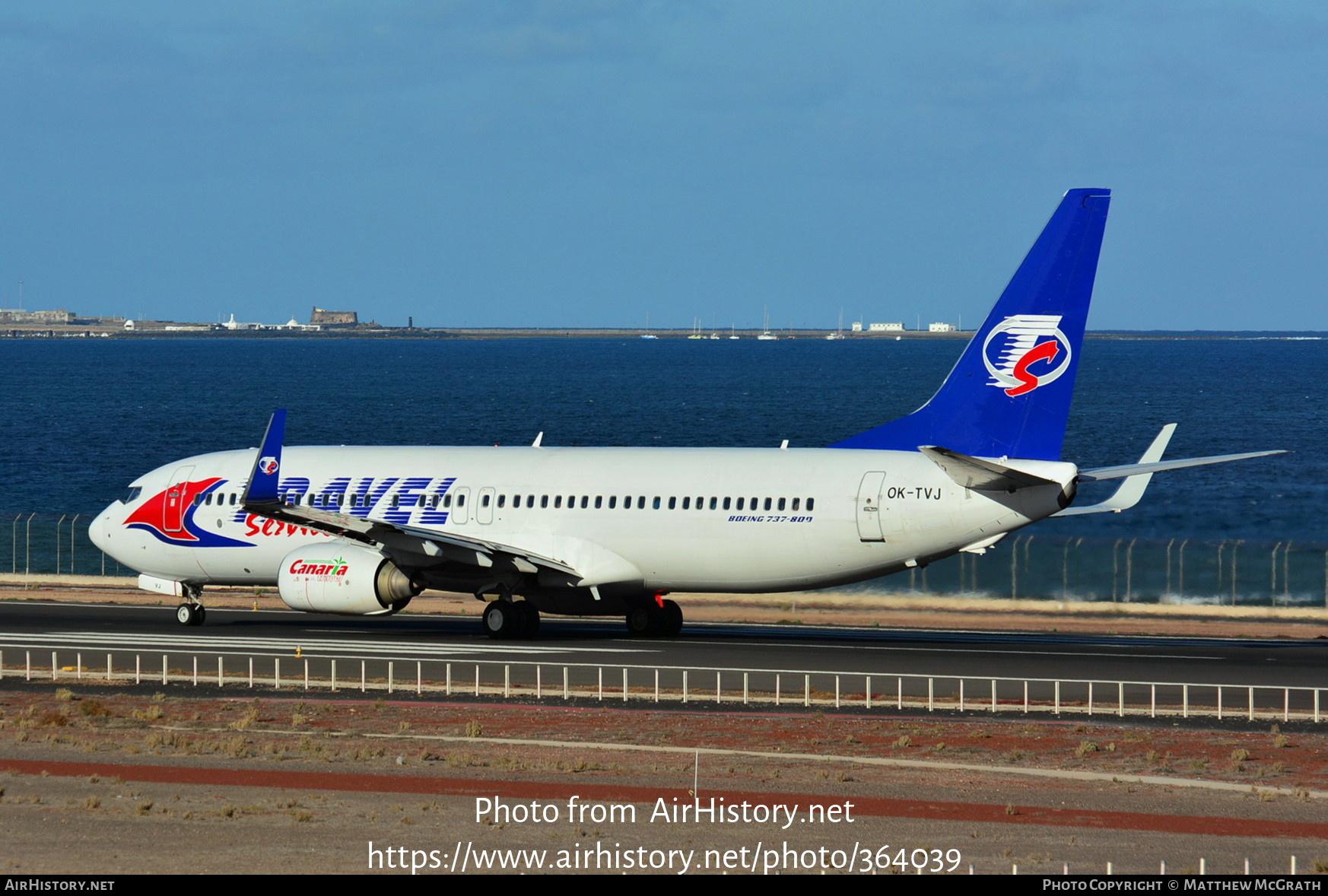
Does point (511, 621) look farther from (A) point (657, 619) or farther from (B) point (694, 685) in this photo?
Result: (B) point (694, 685)

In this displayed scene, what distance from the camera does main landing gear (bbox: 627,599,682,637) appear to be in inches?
1620

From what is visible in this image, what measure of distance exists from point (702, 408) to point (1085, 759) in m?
140

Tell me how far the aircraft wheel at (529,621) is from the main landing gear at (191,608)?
9.40m

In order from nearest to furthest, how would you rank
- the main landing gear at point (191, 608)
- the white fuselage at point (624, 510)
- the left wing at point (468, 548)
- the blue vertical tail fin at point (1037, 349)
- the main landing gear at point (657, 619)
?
the blue vertical tail fin at point (1037, 349) → the white fuselage at point (624, 510) → the left wing at point (468, 548) → the main landing gear at point (657, 619) → the main landing gear at point (191, 608)

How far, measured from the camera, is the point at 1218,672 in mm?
33656

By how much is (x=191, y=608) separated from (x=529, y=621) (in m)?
9.85

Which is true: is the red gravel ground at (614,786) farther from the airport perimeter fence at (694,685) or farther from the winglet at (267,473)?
the winglet at (267,473)

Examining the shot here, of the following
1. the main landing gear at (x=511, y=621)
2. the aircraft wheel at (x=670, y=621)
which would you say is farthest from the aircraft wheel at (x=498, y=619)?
the aircraft wheel at (x=670, y=621)

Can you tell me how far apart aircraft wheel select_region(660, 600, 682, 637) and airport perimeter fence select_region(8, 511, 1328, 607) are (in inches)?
396

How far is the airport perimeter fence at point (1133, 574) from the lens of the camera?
48812mm

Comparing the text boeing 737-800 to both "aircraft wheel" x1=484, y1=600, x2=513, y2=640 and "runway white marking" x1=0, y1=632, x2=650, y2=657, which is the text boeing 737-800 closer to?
"aircraft wheel" x1=484, y1=600, x2=513, y2=640

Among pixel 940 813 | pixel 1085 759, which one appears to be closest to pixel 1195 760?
pixel 1085 759

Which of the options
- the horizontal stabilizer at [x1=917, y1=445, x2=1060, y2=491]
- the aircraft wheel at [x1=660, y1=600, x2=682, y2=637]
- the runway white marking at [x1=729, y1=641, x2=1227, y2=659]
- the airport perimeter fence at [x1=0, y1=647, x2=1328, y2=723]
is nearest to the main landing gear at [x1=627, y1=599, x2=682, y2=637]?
the aircraft wheel at [x1=660, y1=600, x2=682, y2=637]
